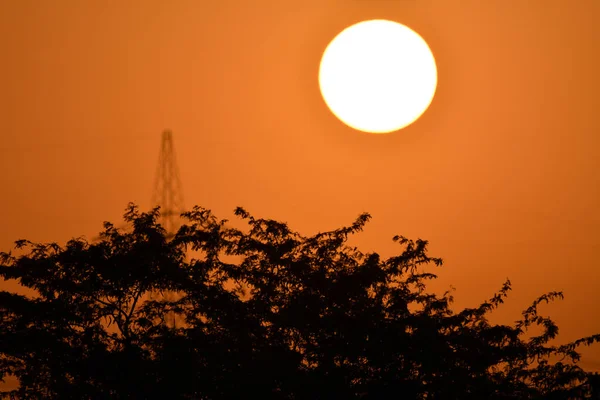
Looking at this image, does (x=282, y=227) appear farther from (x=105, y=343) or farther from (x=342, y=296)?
(x=105, y=343)

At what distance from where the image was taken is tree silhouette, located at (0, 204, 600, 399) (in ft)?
70.9

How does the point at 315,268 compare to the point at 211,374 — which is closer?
the point at 211,374

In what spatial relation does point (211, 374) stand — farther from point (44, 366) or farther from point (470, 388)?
point (470, 388)

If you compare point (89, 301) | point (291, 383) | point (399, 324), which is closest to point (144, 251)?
point (89, 301)

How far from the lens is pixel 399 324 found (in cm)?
2331

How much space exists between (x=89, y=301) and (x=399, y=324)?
9.14 m

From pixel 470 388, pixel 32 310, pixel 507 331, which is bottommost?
pixel 470 388

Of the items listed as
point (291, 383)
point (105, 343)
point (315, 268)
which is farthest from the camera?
point (315, 268)

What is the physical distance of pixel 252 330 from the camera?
23.3 metres

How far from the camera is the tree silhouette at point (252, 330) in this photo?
851 inches

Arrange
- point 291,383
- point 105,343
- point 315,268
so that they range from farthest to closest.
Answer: point 315,268 < point 105,343 < point 291,383

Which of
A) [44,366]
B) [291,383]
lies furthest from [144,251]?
[291,383]

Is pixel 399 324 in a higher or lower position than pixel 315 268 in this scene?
lower

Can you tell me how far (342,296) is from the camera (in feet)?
79.8
